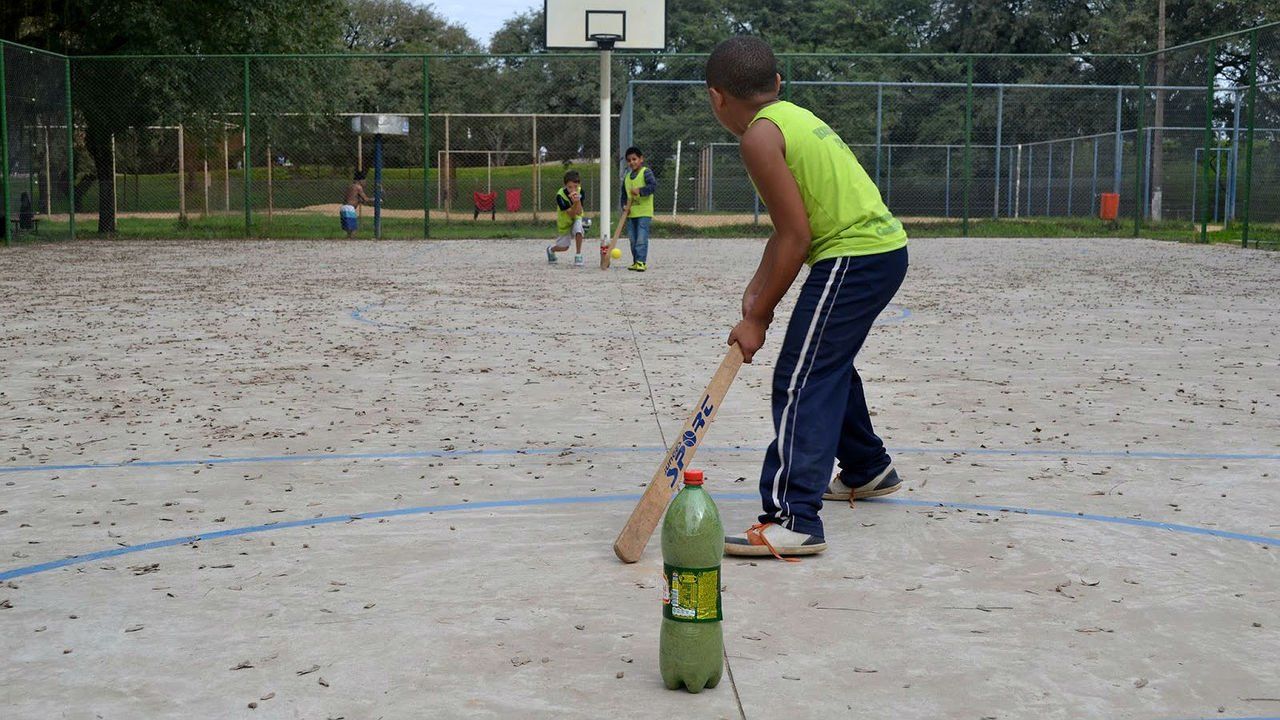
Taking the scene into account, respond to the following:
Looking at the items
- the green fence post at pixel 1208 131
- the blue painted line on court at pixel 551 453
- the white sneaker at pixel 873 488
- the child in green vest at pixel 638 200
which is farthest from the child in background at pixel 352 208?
the white sneaker at pixel 873 488

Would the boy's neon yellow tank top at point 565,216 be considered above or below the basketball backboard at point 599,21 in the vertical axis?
below

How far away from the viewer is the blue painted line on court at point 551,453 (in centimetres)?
529

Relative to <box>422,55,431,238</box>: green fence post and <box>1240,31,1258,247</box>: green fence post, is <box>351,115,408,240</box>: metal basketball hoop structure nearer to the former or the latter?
<box>422,55,431,238</box>: green fence post

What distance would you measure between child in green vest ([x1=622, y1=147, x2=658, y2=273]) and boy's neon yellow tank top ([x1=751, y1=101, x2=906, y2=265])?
452 inches

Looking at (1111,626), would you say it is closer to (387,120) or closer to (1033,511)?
(1033,511)

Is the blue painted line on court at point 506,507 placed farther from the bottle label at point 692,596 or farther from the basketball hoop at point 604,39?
the basketball hoop at point 604,39

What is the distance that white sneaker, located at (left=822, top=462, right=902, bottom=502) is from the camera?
4.70 meters

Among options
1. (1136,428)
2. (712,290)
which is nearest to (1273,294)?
(712,290)

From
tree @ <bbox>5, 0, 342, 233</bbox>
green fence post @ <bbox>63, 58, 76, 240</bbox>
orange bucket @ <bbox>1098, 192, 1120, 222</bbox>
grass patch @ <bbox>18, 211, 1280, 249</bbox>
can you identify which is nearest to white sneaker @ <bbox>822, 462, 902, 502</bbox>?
grass patch @ <bbox>18, 211, 1280, 249</bbox>

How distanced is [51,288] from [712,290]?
6.64 meters

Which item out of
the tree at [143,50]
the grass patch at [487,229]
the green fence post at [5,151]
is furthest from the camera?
the grass patch at [487,229]

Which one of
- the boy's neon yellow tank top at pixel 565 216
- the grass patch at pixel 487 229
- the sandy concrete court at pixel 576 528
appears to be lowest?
the sandy concrete court at pixel 576 528

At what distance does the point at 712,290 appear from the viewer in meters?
13.5

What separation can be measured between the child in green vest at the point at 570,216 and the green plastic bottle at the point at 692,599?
46.7 feet
